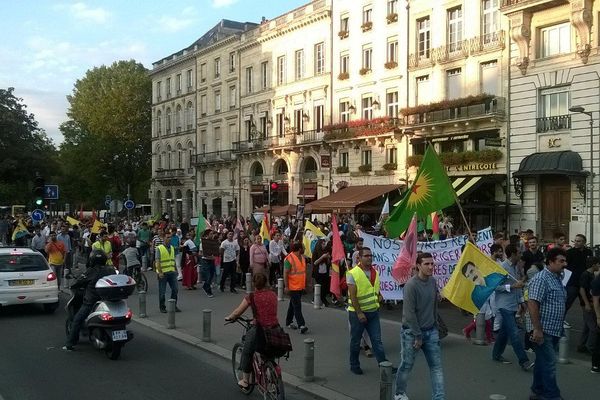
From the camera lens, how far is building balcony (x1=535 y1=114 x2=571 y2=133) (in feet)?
88.7

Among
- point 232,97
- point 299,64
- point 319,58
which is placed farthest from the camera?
point 232,97

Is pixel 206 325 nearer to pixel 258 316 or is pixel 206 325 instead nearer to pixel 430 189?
pixel 258 316

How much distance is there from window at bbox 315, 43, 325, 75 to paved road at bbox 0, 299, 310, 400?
3356 cm

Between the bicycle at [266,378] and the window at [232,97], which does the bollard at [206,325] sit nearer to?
the bicycle at [266,378]

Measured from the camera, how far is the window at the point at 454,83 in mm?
32656

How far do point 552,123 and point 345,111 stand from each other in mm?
15692

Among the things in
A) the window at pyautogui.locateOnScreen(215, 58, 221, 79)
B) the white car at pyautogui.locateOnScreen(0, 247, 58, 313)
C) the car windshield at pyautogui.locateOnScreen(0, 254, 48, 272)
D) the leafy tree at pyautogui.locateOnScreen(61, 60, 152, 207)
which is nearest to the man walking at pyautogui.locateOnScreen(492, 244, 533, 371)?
the white car at pyautogui.locateOnScreen(0, 247, 58, 313)

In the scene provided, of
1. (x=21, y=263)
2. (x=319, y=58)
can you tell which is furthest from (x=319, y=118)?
(x=21, y=263)

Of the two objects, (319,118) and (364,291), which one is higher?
(319,118)

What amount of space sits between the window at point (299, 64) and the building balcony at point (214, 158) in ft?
31.5

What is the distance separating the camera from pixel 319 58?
43.3 meters

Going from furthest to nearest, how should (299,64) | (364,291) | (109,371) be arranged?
(299,64)
(109,371)
(364,291)

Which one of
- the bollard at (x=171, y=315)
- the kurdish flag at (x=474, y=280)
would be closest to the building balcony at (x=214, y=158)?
the bollard at (x=171, y=315)

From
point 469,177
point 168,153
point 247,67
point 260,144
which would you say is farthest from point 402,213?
point 168,153
